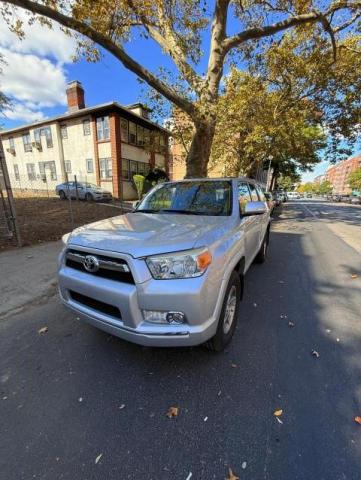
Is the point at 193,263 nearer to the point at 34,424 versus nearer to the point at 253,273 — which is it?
the point at 34,424

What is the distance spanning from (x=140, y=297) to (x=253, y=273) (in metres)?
3.66

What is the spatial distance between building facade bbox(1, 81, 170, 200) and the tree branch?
9.76 m

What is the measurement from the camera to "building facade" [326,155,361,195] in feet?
352

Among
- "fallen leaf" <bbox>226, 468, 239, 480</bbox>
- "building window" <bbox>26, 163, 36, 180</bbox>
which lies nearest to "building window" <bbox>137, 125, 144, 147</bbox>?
"building window" <bbox>26, 163, 36, 180</bbox>

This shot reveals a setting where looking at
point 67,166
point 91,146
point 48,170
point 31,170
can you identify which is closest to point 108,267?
point 91,146

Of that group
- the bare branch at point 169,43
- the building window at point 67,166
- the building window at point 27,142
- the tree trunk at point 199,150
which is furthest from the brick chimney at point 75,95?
the tree trunk at point 199,150

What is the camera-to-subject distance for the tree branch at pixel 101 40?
19.0 ft

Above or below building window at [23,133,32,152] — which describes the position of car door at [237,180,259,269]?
below

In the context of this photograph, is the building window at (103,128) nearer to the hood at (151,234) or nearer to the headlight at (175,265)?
the hood at (151,234)

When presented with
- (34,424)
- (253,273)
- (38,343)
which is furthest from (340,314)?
(38,343)

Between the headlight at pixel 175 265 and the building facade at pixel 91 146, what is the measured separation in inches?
634

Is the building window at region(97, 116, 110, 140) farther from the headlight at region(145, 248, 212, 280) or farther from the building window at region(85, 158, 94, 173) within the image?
the headlight at region(145, 248, 212, 280)

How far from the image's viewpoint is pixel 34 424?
1888 mm

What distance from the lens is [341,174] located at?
125 m
